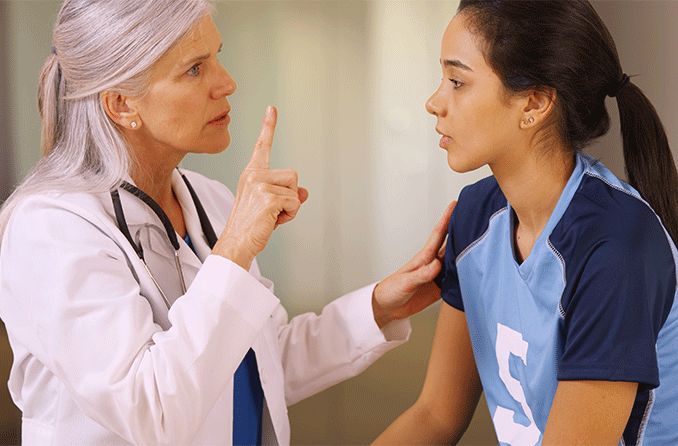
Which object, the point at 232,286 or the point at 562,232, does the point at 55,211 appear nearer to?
the point at 232,286

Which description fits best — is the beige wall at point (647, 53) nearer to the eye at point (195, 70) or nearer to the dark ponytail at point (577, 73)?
the dark ponytail at point (577, 73)

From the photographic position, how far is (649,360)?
3.77 feet

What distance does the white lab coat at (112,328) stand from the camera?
125 cm

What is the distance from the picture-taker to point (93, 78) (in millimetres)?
1419

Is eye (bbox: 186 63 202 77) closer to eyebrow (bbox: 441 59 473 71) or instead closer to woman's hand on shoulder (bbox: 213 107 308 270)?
woman's hand on shoulder (bbox: 213 107 308 270)

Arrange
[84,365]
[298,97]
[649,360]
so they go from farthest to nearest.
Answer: [298,97] < [84,365] < [649,360]

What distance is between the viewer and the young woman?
117 centimetres

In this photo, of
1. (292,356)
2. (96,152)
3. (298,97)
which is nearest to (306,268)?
(298,97)

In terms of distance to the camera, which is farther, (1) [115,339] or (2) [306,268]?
(2) [306,268]

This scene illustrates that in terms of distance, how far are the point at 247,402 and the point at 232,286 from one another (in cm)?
34

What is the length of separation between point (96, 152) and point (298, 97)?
1.04 metres

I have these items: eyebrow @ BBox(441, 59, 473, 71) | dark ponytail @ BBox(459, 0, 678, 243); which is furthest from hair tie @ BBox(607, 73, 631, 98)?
eyebrow @ BBox(441, 59, 473, 71)

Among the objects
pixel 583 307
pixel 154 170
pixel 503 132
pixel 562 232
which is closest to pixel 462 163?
pixel 503 132

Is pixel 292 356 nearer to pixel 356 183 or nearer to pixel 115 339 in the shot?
pixel 115 339
